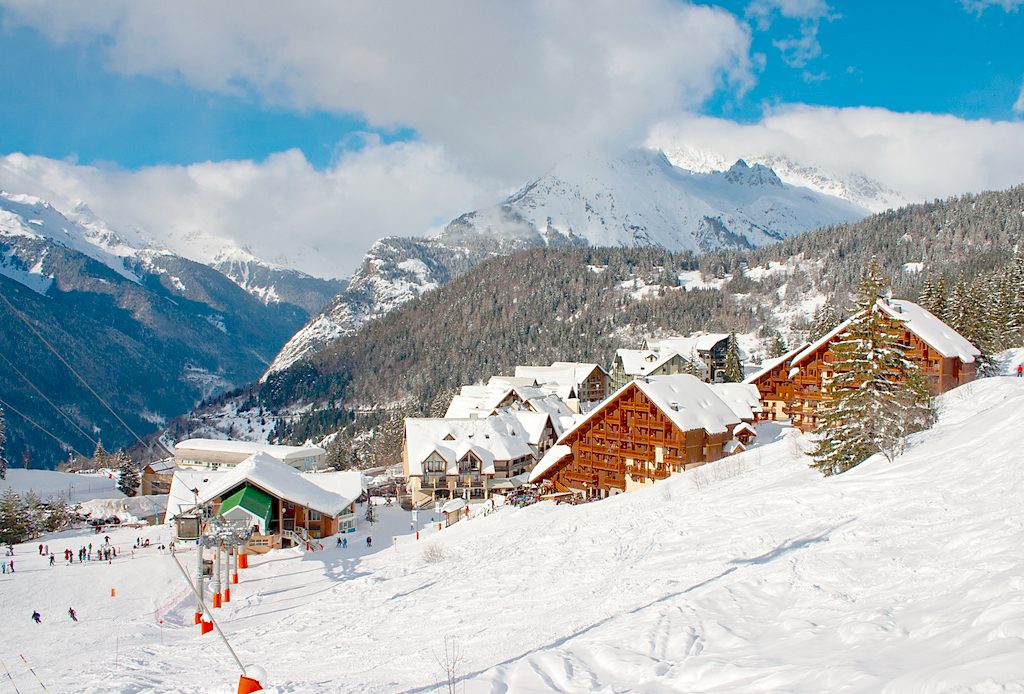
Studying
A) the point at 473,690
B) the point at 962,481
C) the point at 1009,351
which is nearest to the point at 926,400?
the point at 962,481

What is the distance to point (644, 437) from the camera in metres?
51.5

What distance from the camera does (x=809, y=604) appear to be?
546 inches

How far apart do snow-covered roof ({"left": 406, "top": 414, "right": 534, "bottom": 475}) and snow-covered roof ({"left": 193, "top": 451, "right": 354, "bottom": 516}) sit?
62.9 feet

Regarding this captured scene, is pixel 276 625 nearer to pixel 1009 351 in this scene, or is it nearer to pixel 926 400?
pixel 926 400

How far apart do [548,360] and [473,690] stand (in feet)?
576

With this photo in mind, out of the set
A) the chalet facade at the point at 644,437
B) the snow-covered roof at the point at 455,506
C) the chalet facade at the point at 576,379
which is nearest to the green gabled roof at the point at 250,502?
the snow-covered roof at the point at 455,506

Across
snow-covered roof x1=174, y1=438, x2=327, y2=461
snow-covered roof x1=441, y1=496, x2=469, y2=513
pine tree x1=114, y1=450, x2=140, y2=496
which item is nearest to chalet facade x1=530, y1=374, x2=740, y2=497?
snow-covered roof x1=441, y1=496, x2=469, y2=513

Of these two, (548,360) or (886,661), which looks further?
(548,360)

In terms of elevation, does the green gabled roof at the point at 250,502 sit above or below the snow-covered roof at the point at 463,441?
below

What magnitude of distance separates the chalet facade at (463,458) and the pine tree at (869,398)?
4200cm

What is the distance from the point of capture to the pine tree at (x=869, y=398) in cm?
2861

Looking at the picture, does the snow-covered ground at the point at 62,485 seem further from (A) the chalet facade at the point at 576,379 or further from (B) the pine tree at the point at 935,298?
(B) the pine tree at the point at 935,298

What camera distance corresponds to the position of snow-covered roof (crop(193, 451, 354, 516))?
47.7 metres

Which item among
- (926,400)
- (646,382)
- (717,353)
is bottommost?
(926,400)
